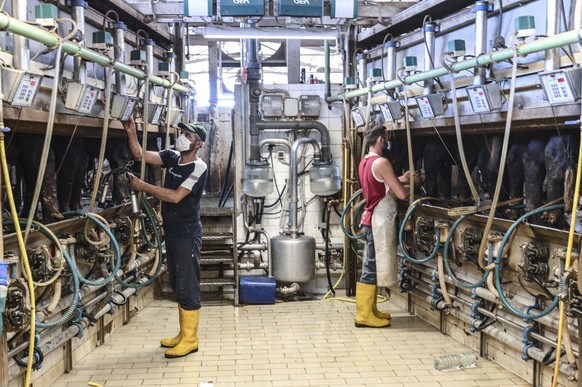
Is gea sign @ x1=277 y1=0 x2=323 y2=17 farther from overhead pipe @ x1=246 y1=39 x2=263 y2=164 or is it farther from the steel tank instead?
the steel tank

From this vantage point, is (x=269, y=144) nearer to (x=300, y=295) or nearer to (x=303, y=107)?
(x=303, y=107)

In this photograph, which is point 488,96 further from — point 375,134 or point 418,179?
point 418,179

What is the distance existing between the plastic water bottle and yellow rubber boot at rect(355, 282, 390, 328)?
1106mm

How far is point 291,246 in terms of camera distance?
736 cm

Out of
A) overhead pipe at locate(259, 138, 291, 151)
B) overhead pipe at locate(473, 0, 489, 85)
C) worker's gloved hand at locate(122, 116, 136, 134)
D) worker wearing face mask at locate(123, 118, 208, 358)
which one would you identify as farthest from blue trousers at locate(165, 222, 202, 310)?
overhead pipe at locate(259, 138, 291, 151)

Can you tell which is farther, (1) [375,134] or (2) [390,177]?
(1) [375,134]

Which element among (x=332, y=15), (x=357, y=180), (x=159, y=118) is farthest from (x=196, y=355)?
(x=332, y=15)

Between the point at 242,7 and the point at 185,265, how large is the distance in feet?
7.77

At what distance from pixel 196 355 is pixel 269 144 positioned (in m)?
3.05

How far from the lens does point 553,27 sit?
12.7 ft

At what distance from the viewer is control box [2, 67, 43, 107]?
3.28 metres

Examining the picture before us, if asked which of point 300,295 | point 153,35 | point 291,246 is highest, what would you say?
point 153,35

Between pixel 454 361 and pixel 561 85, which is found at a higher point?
pixel 561 85

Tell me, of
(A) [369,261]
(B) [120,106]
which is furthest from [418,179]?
(B) [120,106]
